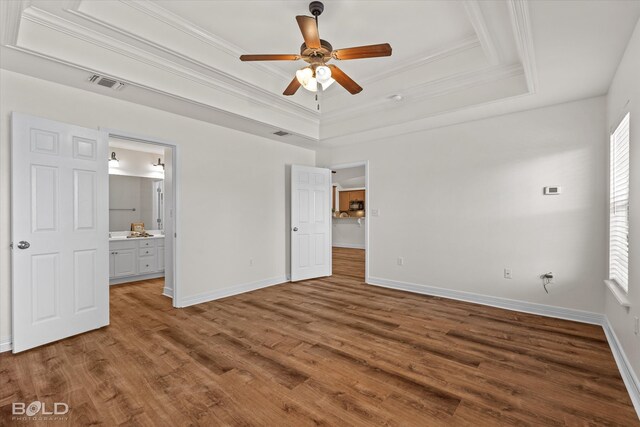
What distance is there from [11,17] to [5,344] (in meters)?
2.81

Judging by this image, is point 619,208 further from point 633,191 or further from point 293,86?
point 293,86

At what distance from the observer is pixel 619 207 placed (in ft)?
9.40

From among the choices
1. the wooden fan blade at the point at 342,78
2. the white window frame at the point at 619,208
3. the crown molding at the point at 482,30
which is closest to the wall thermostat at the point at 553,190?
the white window frame at the point at 619,208

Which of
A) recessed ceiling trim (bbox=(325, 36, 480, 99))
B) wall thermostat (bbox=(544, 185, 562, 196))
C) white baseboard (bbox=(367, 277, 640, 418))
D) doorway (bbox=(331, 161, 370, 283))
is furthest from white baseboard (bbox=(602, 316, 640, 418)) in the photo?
doorway (bbox=(331, 161, 370, 283))

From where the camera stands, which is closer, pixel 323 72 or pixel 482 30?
pixel 323 72

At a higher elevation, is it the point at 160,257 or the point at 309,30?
the point at 309,30

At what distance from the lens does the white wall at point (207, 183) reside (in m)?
2.86

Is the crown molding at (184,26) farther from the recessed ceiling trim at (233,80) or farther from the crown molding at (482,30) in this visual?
the crown molding at (482,30)

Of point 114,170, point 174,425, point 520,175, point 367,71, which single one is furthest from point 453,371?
point 114,170

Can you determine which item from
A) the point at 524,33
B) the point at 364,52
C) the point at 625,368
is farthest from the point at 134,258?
the point at 625,368

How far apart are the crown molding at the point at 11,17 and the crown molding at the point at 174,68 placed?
0.75 ft

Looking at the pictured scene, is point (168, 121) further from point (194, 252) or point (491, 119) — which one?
point (491, 119)

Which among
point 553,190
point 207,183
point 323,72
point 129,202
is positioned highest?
point 323,72

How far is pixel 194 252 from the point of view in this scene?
14.1ft
